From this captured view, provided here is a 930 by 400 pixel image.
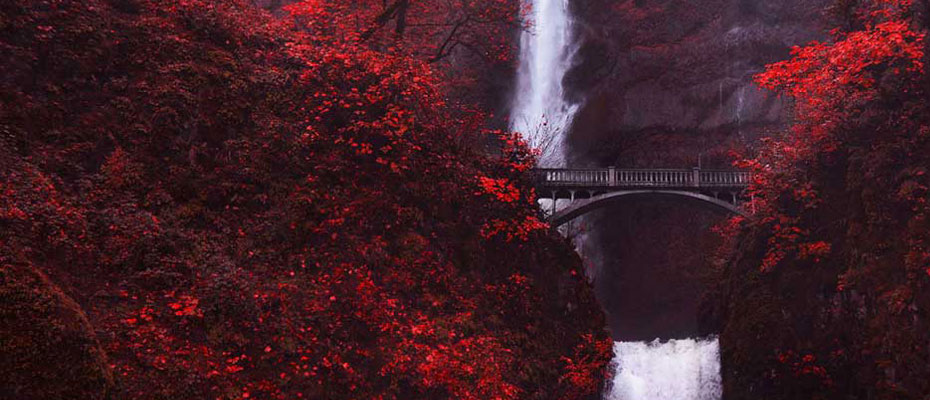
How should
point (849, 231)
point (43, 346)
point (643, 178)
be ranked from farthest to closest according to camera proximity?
point (643, 178)
point (849, 231)
point (43, 346)

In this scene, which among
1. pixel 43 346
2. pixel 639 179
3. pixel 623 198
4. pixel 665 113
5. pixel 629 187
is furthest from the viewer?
pixel 665 113

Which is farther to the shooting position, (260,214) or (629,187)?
(629,187)

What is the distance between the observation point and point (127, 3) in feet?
37.3

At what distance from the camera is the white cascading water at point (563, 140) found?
1888 cm

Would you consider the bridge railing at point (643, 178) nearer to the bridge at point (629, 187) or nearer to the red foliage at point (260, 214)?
the bridge at point (629, 187)

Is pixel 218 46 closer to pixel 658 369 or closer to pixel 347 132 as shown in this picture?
pixel 347 132

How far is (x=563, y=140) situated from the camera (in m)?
35.9

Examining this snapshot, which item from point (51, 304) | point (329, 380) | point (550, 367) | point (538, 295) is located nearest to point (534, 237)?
point (538, 295)

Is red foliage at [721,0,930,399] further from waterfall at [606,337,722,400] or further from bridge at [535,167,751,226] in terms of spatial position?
bridge at [535,167,751,226]

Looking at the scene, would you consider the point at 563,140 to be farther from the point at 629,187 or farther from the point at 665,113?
the point at 629,187

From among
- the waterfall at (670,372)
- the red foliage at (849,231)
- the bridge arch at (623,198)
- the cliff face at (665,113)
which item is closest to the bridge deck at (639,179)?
the bridge arch at (623,198)

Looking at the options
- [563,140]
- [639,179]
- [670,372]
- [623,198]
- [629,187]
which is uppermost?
[563,140]

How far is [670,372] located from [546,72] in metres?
21.6

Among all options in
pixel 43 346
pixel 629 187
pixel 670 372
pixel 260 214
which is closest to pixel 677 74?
pixel 629 187
